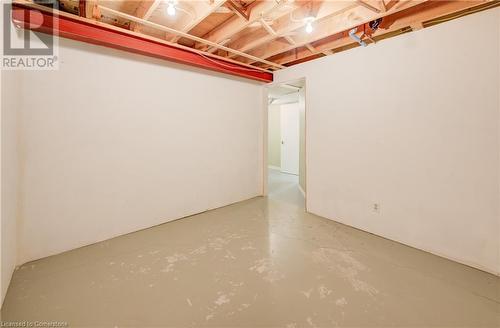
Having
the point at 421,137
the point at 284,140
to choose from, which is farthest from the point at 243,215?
the point at 284,140

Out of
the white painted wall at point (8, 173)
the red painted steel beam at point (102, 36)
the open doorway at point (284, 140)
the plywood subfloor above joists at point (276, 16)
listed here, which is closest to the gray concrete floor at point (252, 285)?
the white painted wall at point (8, 173)

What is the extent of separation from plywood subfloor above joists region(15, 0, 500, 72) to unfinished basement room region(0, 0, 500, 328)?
20mm

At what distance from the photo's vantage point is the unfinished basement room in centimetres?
159

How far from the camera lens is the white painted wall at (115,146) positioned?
207 cm

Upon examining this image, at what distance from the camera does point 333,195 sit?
3072mm

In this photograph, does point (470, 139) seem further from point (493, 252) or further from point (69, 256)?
point (69, 256)

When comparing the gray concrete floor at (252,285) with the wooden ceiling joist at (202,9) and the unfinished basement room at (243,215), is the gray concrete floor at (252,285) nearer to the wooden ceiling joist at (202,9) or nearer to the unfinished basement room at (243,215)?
the unfinished basement room at (243,215)

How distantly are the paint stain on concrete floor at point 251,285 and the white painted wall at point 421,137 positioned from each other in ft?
1.00

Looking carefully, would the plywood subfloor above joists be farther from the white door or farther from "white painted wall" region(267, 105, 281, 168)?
"white painted wall" region(267, 105, 281, 168)

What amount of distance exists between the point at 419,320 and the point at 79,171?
318 centimetres

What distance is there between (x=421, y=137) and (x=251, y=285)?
2.24 meters

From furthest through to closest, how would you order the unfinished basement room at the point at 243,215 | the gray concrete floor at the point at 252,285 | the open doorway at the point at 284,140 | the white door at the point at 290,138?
the white door at the point at 290,138
the open doorway at the point at 284,140
the unfinished basement room at the point at 243,215
the gray concrete floor at the point at 252,285

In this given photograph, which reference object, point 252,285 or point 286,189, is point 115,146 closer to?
point 252,285

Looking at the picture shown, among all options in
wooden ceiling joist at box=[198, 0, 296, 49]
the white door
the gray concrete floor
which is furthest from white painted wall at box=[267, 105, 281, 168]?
the gray concrete floor
